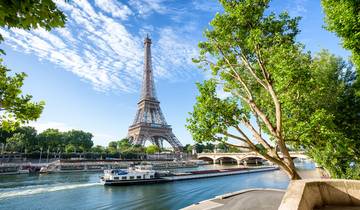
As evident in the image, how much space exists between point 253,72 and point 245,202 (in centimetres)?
1074

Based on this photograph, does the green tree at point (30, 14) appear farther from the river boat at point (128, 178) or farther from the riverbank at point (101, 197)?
the river boat at point (128, 178)

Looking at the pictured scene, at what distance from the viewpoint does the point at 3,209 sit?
2166 cm

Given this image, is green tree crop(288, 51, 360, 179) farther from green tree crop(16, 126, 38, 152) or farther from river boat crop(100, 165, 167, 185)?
green tree crop(16, 126, 38, 152)

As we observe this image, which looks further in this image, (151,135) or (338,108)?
(151,135)

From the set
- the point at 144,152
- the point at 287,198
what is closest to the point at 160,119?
the point at 144,152

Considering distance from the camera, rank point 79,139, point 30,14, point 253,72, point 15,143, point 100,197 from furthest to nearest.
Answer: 1. point 79,139
2. point 15,143
3. point 100,197
4. point 253,72
5. point 30,14

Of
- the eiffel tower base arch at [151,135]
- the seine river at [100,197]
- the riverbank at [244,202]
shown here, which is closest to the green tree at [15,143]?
the eiffel tower base arch at [151,135]

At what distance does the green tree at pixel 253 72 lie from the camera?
7.89 meters

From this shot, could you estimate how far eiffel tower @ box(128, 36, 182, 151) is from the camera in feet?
295

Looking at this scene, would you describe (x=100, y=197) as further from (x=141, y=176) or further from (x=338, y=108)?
(x=338, y=108)

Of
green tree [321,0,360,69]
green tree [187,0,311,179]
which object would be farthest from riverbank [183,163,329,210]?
green tree [321,0,360,69]

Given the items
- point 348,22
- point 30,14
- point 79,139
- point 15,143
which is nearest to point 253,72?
point 348,22

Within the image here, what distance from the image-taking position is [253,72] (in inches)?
377

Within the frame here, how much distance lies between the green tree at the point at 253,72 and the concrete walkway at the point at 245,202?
291 inches
